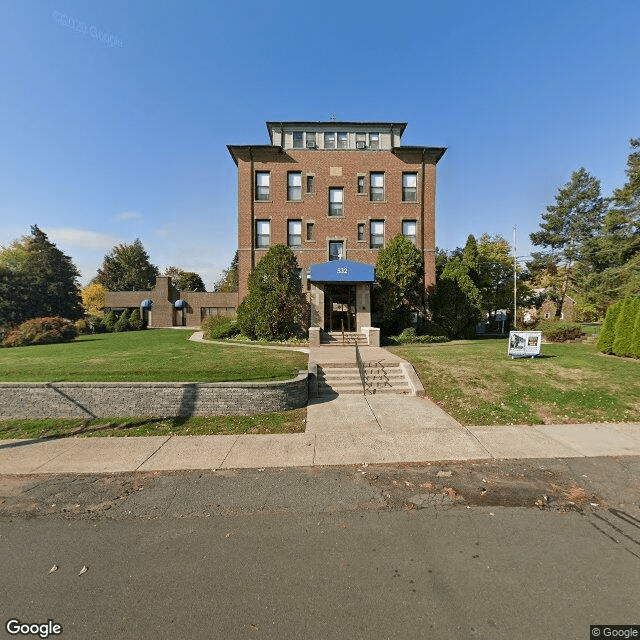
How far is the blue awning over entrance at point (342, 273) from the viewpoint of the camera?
1839 centimetres

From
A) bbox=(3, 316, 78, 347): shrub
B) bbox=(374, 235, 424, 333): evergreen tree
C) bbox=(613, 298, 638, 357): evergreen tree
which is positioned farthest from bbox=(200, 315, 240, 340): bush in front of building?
bbox=(613, 298, 638, 357): evergreen tree

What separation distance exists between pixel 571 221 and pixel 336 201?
3539 centimetres

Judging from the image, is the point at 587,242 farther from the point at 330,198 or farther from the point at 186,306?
the point at 186,306

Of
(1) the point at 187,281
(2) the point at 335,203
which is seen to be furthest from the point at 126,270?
(2) the point at 335,203

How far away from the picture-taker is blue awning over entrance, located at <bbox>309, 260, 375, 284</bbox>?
60.3 ft

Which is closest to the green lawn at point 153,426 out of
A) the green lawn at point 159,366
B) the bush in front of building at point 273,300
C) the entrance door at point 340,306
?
the green lawn at point 159,366

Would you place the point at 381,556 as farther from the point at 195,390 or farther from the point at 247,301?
the point at 247,301

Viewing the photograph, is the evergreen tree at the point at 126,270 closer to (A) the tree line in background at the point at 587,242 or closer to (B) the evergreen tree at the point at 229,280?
(B) the evergreen tree at the point at 229,280

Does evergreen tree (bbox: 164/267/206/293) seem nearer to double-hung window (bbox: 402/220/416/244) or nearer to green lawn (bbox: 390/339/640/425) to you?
double-hung window (bbox: 402/220/416/244)

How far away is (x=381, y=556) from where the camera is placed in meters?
3.32

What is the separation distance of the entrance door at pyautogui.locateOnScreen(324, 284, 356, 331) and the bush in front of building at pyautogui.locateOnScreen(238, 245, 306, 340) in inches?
90.4

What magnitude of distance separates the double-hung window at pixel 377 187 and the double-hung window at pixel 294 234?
589cm

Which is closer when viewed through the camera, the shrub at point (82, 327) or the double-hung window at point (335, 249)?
the double-hung window at point (335, 249)

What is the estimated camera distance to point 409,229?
75.9 ft
